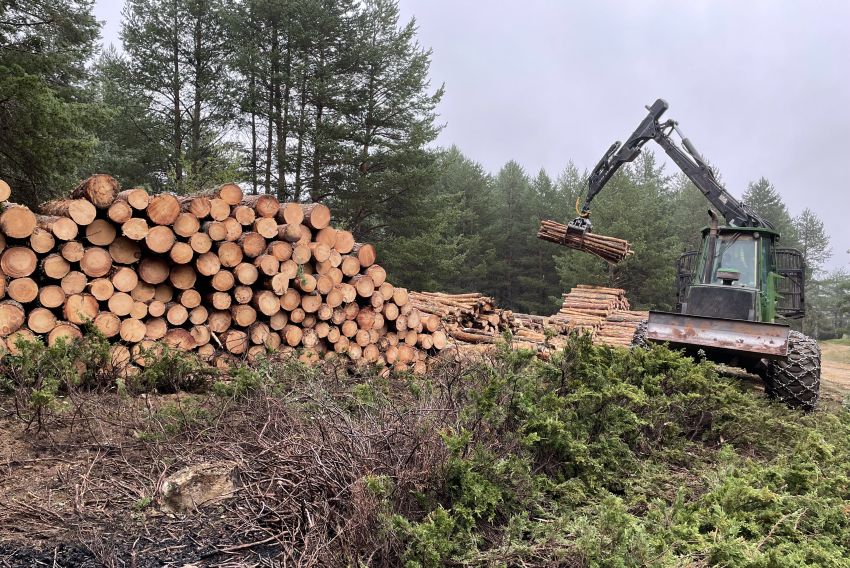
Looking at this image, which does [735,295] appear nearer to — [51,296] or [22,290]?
[51,296]

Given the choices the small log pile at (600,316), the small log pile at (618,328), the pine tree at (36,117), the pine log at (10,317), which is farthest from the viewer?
the small log pile at (600,316)

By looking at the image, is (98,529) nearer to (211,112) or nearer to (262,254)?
(262,254)

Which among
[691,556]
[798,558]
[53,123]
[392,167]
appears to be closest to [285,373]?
[691,556]

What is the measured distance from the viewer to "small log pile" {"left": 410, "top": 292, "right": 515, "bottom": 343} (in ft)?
31.1

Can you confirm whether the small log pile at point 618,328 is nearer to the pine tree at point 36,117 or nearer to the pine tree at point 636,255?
the pine tree at point 36,117

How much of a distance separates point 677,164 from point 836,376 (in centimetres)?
841

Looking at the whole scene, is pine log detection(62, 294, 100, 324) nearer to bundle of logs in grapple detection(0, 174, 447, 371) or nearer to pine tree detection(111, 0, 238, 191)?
bundle of logs in grapple detection(0, 174, 447, 371)

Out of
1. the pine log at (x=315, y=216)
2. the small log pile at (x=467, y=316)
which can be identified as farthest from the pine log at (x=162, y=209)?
the small log pile at (x=467, y=316)

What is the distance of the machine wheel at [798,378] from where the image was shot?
634cm

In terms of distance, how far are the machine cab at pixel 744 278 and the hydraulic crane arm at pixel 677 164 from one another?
772 mm

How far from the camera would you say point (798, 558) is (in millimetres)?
2350

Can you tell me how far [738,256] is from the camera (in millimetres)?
7652

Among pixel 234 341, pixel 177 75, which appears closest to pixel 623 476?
pixel 234 341

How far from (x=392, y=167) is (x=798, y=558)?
16129 mm
